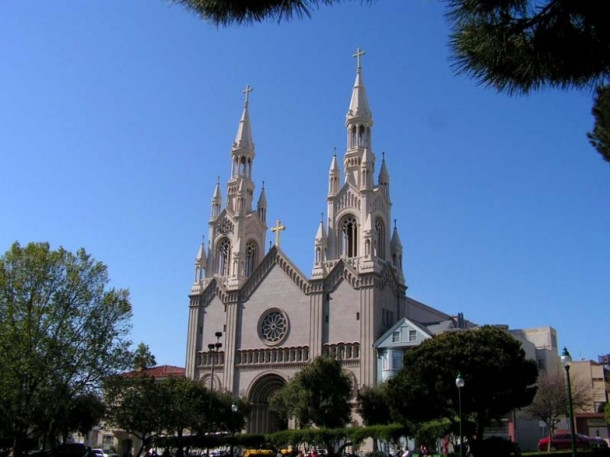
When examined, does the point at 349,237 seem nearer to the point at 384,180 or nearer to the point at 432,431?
the point at 384,180

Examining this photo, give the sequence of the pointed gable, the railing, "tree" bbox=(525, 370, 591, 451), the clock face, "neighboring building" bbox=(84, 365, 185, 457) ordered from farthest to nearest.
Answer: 1. "neighboring building" bbox=(84, 365, 185, 457)
2. the clock face
3. the railing
4. "tree" bbox=(525, 370, 591, 451)
5. the pointed gable

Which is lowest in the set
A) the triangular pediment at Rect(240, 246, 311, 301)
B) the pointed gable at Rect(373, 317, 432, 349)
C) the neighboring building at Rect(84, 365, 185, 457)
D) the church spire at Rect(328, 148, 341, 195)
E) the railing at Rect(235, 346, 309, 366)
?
the neighboring building at Rect(84, 365, 185, 457)

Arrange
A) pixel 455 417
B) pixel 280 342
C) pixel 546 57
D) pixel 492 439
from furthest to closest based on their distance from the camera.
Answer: pixel 280 342
pixel 455 417
pixel 492 439
pixel 546 57

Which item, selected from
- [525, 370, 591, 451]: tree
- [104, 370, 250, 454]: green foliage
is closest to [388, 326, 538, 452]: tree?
[104, 370, 250, 454]: green foliage

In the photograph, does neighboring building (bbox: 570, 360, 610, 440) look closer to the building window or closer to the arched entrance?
the building window

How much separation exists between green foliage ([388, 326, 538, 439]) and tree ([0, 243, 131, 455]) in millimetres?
19705

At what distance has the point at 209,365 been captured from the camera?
78688mm

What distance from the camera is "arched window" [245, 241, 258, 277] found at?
8338cm

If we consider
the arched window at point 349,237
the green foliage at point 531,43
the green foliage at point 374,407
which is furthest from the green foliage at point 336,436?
the green foliage at point 531,43

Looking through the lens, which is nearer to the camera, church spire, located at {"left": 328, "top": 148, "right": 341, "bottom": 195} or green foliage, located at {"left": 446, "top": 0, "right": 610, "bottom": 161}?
green foliage, located at {"left": 446, "top": 0, "right": 610, "bottom": 161}

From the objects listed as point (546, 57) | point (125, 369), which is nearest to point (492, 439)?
point (125, 369)

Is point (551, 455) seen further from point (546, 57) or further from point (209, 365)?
point (209, 365)

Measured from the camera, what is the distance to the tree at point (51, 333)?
4197 cm

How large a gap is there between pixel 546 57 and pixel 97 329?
38.3 metres
